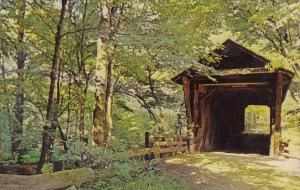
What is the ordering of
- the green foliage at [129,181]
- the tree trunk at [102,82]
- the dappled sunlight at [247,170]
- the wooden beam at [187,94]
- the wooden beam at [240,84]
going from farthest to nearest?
the wooden beam at [187,94]
the wooden beam at [240,84]
the dappled sunlight at [247,170]
the tree trunk at [102,82]
the green foliage at [129,181]

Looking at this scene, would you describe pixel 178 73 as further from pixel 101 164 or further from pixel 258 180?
pixel 101 164

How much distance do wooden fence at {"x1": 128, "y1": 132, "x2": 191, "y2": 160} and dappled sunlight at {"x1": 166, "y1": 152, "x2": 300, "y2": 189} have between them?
47 cm

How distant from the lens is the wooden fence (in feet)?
37.3

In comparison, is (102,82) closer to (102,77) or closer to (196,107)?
(102,77)

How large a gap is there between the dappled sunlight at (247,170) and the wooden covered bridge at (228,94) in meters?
1.90

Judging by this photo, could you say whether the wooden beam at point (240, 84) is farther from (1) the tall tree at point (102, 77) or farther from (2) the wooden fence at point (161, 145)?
(1) the tall tree at point (102, 77)

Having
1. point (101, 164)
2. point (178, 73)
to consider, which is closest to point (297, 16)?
point (178, 73)

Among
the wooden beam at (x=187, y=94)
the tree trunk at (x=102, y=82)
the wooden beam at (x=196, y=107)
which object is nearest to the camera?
the tree trunk at (x=102, y=82)

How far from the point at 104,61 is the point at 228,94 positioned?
36.0 feet

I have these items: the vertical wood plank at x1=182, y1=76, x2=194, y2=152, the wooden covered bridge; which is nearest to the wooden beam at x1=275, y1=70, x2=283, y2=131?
the wooden covered bridge

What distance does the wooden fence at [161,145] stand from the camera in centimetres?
1138

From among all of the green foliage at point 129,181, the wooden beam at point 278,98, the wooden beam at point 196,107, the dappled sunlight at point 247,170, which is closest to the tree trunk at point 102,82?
the green foliage at point 129,181

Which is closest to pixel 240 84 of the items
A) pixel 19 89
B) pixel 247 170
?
pixel 247 170

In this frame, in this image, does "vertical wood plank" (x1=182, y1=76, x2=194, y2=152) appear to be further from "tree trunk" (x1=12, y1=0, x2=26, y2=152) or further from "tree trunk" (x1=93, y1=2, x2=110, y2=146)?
"tree trunk" (x1=12, y1=0, x2=26, y2=152)
